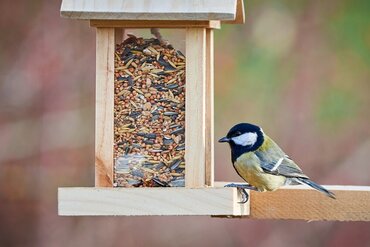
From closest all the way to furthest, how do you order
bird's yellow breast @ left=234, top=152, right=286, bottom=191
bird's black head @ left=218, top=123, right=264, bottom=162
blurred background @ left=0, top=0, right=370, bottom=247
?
bird's yellow breast @ left=234, top=152, right=286, bottom=191 → bird's black head @ left=218, top=123, right=264, bottom=162 → blurred background @ left=0, top=0, right=370, bottom=247

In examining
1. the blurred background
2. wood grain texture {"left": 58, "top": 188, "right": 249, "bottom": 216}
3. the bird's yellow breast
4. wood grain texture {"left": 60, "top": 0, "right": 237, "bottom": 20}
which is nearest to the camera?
wood grain texture {"left": 58, "top": 188, "right": 249, "bottom": 216}

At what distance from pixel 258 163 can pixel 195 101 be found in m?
0.48

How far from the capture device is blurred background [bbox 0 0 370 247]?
727 cm

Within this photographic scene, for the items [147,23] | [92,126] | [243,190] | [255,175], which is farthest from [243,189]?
[92,126]

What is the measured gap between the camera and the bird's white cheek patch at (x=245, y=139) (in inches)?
177

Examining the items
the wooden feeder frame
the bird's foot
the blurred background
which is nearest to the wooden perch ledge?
the wooden feeder frame

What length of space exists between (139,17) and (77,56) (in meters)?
3.32

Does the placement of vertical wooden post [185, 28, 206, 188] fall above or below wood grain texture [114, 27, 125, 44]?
below

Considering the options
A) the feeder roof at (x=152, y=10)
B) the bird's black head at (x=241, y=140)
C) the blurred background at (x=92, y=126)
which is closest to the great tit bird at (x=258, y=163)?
the bird's black head at (x=241, y=140)

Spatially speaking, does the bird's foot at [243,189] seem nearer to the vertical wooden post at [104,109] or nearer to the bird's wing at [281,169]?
the bird's wing at [281,169]

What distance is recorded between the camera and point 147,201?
3.92 metres

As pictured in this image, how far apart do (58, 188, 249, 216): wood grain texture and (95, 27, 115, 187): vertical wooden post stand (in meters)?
0.21

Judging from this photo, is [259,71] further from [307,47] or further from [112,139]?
[112,139]

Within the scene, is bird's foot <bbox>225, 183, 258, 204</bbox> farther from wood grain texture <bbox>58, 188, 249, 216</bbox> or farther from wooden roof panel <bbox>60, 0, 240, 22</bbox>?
wooden roof panel <bbox>60, 0, 240, 22</bbox>
